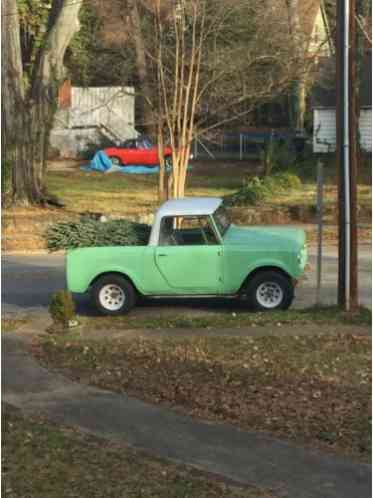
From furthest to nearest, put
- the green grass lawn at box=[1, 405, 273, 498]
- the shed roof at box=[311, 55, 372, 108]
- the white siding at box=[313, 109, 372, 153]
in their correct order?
the shed roof at box=[311, 55, 372, 108] < the white siding at box=[313, 109, 372, 153] < the green grass lawn at box=[1, 405, 273, 498]

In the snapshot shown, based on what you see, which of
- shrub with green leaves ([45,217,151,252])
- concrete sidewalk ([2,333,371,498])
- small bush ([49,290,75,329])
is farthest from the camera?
shrub with green leaves ([45,217,151,252])

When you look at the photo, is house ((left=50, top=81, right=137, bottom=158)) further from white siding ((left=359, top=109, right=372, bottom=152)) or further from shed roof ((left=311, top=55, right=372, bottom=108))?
white siding ((left=359, top=109, right=372, bottom=152))

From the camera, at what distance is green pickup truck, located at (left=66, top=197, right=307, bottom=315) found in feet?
43.4

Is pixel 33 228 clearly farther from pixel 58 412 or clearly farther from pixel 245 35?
pixel 58 412

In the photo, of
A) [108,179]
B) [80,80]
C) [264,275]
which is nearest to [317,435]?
[264,275]

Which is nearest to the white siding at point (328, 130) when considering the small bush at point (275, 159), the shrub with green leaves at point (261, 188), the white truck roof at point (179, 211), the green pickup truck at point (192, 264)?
the small bush at point (275, 159)

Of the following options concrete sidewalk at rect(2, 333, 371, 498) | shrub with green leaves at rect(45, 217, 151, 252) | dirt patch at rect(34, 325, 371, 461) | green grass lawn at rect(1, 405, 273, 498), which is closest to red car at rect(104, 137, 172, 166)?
shrub with green leaves at rect(45, 217, 151, 252)

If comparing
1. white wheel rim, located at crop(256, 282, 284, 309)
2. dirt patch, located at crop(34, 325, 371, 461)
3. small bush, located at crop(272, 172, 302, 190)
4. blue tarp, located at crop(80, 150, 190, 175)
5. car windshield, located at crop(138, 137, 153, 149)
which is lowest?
dirt patch, located at crop(34, 325, 371, 461)

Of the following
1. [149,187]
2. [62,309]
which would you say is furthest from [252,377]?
[149,187]

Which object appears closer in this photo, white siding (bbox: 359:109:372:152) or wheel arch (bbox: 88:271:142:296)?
wheel arch (bbox: 88:271:142:296)

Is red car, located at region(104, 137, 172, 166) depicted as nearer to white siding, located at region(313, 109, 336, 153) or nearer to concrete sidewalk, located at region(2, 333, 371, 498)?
white siding, located at region(313, 109, 336, 153)

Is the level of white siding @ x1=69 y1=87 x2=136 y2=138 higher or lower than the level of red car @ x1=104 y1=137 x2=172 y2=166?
higher

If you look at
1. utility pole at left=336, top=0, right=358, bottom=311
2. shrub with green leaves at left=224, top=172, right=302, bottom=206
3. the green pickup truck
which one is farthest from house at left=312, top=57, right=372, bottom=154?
utility pole at left=336, top=0, right=358, bottom=311

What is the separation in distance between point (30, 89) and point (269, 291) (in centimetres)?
1599
